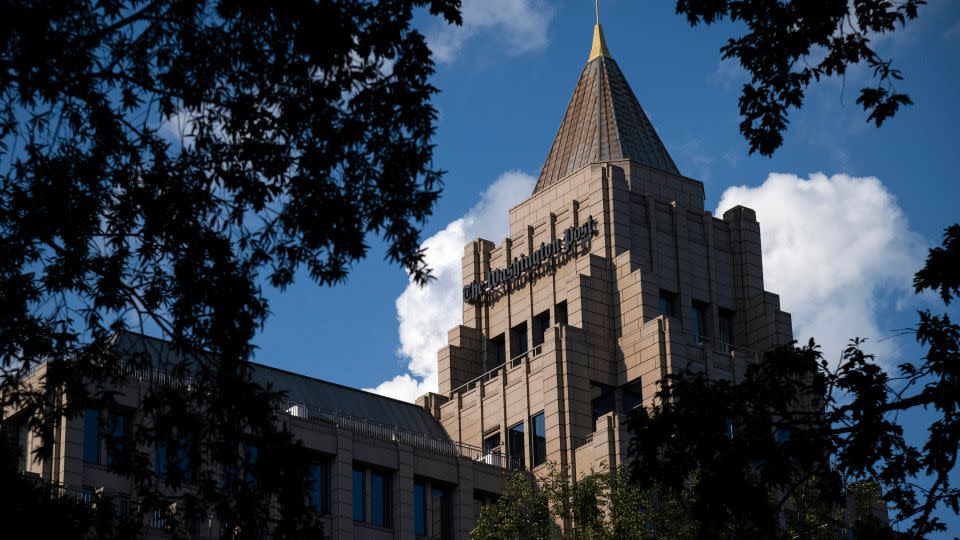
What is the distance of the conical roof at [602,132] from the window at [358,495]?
2071 cm

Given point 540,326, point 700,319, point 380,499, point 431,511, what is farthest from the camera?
point 700,319

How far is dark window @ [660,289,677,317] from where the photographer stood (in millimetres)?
89438

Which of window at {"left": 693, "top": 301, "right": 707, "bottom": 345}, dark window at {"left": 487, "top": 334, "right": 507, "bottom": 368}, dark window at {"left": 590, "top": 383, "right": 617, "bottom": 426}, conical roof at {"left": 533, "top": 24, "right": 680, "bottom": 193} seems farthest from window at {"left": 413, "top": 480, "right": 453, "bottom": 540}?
conical roof at {"left": 533, "top": 24, "right": 680, "bottom": 193}

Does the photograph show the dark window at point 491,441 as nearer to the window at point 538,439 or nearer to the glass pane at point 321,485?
the window at point 538,439

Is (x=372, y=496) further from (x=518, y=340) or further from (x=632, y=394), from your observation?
(x=518, y=340)

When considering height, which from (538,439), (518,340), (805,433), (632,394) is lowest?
(805,433)

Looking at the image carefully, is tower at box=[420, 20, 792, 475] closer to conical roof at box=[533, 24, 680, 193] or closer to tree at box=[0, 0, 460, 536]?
conical roof at box=[533, 24, 680, 193]

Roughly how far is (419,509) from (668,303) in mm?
16965

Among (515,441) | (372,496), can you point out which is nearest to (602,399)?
(515,441)

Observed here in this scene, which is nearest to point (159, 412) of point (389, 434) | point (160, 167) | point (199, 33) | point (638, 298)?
point (160, 167)

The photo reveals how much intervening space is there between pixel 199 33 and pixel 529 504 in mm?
41393

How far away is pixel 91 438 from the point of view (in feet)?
230

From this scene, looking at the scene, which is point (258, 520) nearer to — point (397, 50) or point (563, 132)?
point (397, 50)

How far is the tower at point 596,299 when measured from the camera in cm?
8469
